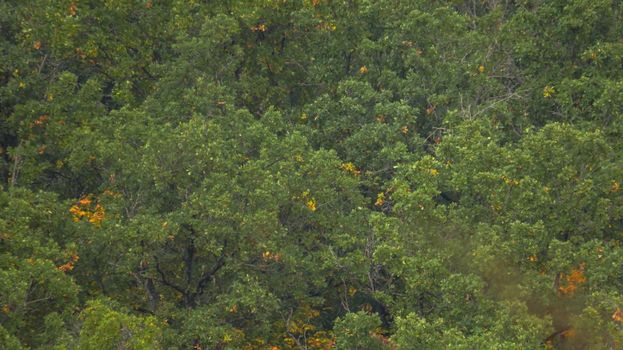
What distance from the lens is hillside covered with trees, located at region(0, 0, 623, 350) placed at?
1995 cm

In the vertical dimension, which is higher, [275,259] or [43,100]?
[43,100]

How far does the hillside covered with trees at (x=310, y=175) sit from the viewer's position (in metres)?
20.0

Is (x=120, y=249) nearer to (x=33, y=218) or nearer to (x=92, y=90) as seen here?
(x=33, y=218)

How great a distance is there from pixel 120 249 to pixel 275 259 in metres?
3.39

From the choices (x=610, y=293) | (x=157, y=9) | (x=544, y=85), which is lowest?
(x=610, y=293)

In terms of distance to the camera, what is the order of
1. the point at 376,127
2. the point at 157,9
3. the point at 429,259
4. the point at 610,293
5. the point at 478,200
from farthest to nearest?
1. the point at 157,9
2. the point at 376,127
3. the point at 478,200
4. the point at 429,259
5. the point at 610,293

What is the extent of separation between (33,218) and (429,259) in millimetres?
8649

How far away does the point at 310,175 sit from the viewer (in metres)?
23.0

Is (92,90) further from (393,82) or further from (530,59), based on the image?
(530,59)

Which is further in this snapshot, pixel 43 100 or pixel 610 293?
pixel 43 100

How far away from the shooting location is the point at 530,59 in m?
26.5

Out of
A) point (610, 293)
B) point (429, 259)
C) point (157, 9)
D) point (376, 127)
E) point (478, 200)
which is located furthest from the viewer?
point (157, 9)

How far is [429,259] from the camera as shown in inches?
814

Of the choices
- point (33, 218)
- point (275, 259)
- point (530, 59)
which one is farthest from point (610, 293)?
point (33, 218)
